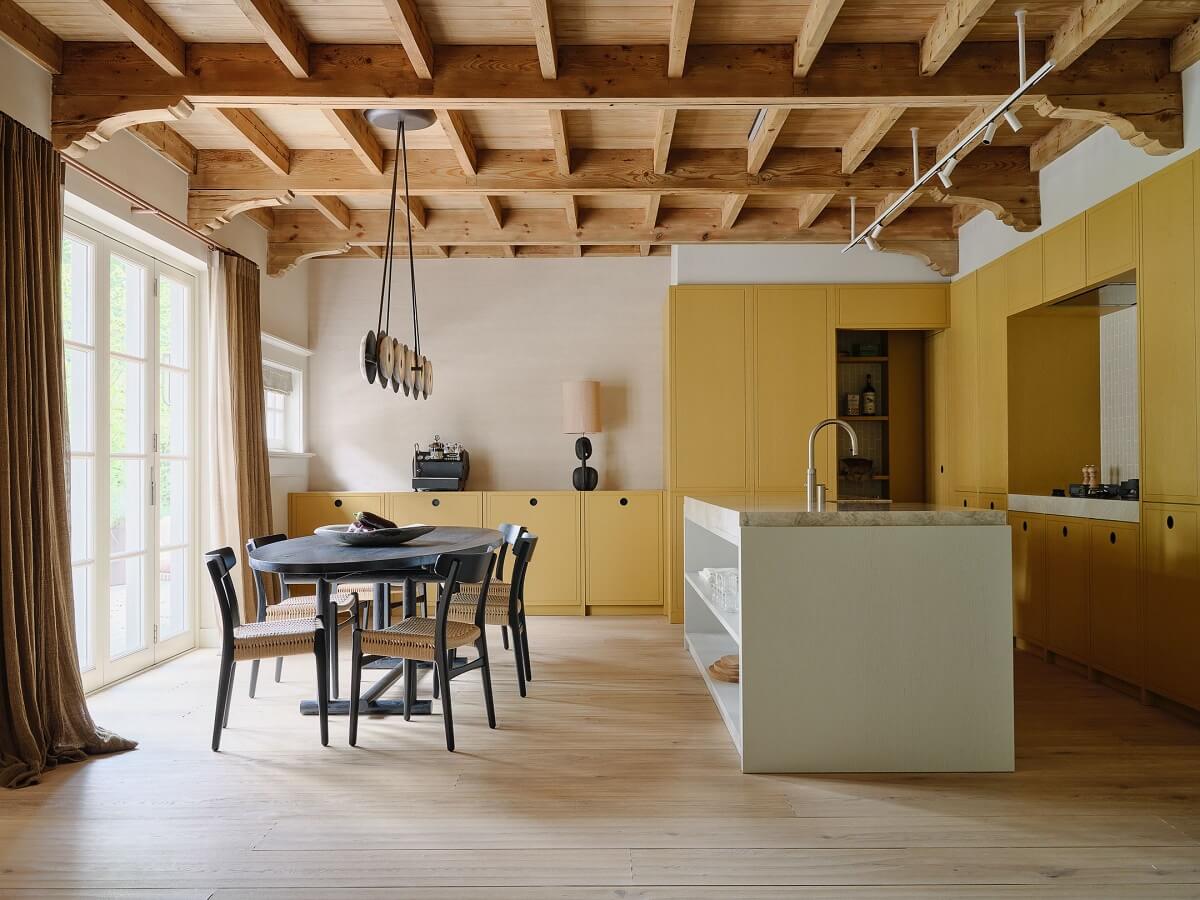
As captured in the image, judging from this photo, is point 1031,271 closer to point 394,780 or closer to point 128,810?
point 394,780

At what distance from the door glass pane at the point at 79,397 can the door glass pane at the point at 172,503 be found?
735mm

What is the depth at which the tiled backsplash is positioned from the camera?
4.76m

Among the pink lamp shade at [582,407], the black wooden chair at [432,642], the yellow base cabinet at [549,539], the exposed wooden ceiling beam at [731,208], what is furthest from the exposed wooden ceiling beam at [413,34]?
the yellow base cabinet at [549,539]

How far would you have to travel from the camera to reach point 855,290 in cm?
616

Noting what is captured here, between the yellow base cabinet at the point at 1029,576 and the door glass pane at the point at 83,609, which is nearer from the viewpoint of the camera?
the door glass pane at the point at 83,609

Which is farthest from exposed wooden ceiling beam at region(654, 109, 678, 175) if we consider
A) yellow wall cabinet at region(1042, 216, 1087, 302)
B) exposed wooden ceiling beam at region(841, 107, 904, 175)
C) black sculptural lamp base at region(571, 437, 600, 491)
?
black sculptural lamp base at region(571, 437, 600, 491)

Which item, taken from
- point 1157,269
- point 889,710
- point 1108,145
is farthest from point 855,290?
point 889,710

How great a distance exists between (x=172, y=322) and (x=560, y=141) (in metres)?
2.59

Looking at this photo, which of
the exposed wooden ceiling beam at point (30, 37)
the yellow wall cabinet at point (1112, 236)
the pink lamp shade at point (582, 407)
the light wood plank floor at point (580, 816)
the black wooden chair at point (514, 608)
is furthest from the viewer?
the pink lamp shade at point (582, 407)

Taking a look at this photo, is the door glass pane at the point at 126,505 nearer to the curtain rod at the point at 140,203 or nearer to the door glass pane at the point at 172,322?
the door glass pane at the point at 172,322

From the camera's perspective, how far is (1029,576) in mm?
4953

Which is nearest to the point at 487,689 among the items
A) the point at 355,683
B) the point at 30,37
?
the point at 355,683

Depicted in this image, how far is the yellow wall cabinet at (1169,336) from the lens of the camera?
11.7 ft

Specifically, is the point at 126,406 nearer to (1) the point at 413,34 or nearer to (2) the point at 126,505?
(2) the point at 126,505
